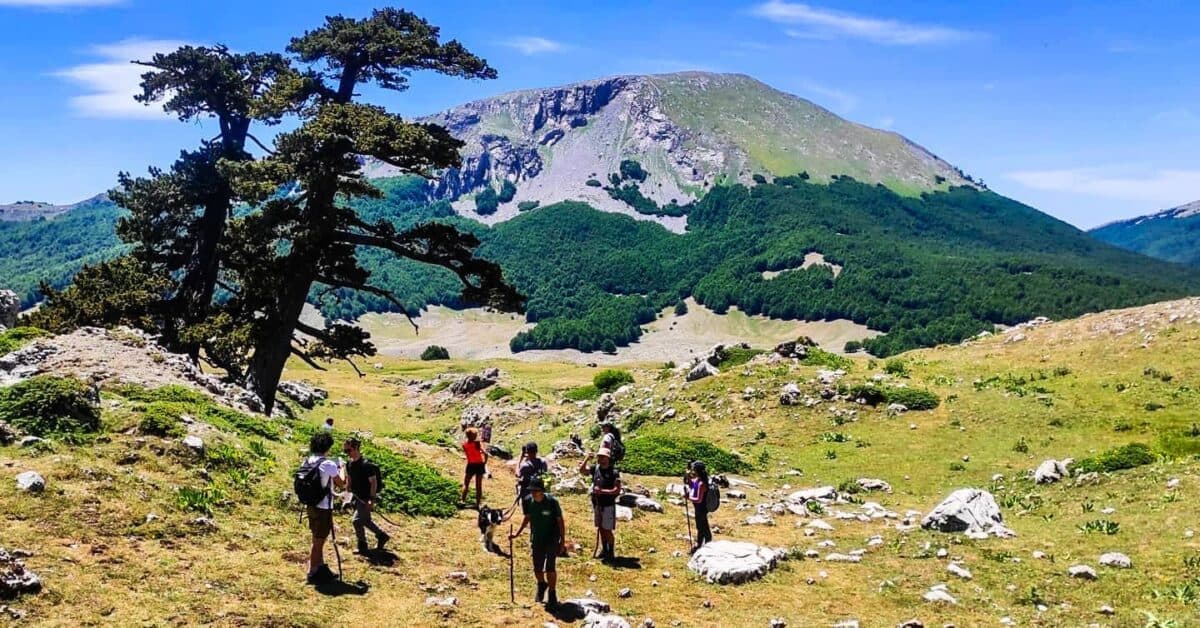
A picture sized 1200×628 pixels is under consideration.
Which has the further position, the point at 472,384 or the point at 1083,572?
the point at 472,384

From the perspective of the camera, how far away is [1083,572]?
48.7 ft

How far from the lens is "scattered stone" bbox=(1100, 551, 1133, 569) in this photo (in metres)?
15.3

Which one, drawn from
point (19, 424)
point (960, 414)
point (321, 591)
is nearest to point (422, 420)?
point (960, 414)

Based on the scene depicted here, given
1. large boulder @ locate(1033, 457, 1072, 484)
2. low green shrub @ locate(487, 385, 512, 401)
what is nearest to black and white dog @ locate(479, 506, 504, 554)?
large boulder @ locate(1033, 457, 1072, 484)

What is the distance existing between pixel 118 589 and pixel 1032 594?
1467 centimetres

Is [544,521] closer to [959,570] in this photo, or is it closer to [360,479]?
[360,479]

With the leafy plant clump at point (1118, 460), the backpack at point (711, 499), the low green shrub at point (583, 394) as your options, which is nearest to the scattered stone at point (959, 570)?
the backpack at point (711, 499)

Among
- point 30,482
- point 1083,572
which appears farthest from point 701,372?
point 30,482

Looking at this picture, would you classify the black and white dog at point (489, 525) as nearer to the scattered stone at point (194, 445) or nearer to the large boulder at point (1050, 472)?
the scattered stone at point (194, 445)

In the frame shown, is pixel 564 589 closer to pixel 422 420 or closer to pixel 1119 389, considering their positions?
pixel 1119 389

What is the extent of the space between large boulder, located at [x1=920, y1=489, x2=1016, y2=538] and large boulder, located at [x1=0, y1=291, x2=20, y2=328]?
34681mm

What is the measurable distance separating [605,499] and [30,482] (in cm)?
995

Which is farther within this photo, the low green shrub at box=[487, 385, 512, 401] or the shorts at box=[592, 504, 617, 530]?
the low green shrub at box=[487, 385, 512, 401]

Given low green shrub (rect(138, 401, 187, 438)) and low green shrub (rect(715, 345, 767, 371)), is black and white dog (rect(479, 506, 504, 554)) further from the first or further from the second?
low green shrub (rect(715, 345, 767, 371))
